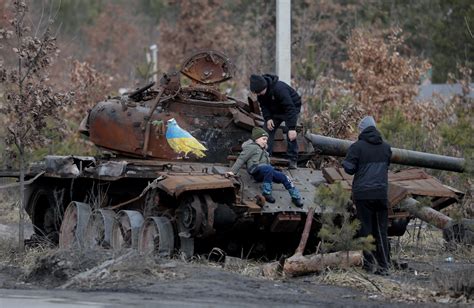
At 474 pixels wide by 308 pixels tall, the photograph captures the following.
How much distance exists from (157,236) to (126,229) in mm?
807

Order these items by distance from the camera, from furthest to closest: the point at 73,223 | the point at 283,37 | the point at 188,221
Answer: the point at 283,37 < the point at 73,223 < the point at 188,221

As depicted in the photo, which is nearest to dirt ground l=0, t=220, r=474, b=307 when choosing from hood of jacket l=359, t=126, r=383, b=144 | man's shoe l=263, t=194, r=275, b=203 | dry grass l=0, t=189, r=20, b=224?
man's shoe l=263, t=194, r=275, b=203

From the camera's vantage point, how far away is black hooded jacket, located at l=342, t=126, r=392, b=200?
561 inches

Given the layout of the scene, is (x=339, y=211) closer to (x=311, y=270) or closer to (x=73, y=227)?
(x=311, y=270)

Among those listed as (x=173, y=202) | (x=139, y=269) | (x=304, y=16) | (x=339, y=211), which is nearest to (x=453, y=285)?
(x=339, y=211)

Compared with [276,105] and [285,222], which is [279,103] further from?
[285,222]

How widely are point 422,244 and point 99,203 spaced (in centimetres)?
520

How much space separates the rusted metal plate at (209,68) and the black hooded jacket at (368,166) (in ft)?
13.4

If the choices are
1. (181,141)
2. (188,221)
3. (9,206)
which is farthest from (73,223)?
(9,206)

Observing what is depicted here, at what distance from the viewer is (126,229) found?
53.1ft

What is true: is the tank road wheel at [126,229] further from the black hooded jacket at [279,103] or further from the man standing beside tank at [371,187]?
the man standing beside tank at [371,187]

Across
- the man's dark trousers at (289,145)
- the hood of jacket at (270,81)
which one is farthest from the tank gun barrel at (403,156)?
the hood of jacket at (270,81)

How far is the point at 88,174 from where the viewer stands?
17.1 metres

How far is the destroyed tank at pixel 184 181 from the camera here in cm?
1529
